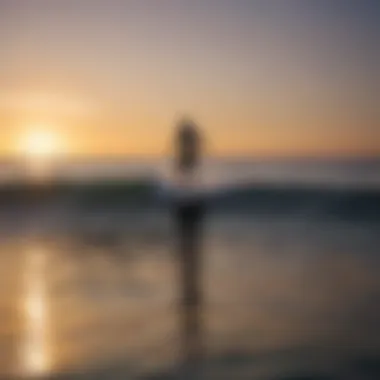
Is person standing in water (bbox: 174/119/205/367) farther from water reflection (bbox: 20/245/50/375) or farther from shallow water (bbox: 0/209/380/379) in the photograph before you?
water reflection (bbox: 20/245/50/375)

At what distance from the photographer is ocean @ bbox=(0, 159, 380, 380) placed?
407cm

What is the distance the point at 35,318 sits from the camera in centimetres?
513

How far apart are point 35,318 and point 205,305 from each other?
1369 mm

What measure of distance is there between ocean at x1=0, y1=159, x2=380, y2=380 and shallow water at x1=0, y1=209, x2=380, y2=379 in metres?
0.01

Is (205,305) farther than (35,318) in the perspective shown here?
Yes

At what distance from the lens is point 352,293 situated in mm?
5789

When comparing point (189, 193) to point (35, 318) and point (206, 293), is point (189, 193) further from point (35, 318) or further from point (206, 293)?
point (35, 318)

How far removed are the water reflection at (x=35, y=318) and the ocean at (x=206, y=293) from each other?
13mm

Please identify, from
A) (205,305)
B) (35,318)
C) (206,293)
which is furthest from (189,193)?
(35,318)

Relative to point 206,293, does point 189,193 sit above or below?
above

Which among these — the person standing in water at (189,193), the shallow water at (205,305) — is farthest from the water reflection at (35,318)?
the person standing in water at (189,193)

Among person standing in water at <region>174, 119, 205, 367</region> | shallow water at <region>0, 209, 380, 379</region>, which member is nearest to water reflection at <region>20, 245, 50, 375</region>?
shallow water at <region>0, 209, 380, 379</region>

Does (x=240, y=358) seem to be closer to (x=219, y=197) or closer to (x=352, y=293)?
(x=352, y=293)

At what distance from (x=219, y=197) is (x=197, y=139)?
7406mm
